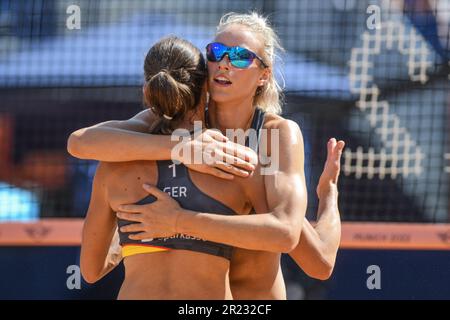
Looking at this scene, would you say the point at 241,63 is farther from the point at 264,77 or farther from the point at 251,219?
the point at 251,219

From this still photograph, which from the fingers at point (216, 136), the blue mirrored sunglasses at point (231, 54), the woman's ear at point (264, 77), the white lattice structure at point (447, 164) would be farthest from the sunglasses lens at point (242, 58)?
the white lattice structure at point (447, 164)

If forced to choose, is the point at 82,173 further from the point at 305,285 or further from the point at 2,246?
the point at 305,285

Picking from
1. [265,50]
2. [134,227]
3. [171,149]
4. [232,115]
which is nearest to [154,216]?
[134,227]

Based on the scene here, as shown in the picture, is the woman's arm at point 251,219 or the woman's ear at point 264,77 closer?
the woman's arm at point 251,219

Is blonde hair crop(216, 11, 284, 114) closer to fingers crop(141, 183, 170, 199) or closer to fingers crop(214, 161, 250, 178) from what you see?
fingers crop(214, 161, 250, 178)

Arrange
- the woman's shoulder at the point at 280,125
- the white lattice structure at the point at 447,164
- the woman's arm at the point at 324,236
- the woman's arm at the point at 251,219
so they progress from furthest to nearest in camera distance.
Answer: the white lattice structure at the point at 447,164
the woman's arm at the point at 324,236
the woman's shoulder at the point at 280,125
the woman's arm at the point at 251,219

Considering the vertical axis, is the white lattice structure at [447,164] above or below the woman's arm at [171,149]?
below

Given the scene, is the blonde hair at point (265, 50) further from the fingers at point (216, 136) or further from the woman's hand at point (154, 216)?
the woman's hand at point (154, 216)

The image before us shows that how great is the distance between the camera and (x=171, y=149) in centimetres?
304

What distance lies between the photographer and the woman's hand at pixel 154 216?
300 centimetres

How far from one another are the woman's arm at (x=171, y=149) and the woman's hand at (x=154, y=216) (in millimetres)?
127

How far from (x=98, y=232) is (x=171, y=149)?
1.54 feet

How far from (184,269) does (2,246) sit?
3.51m
